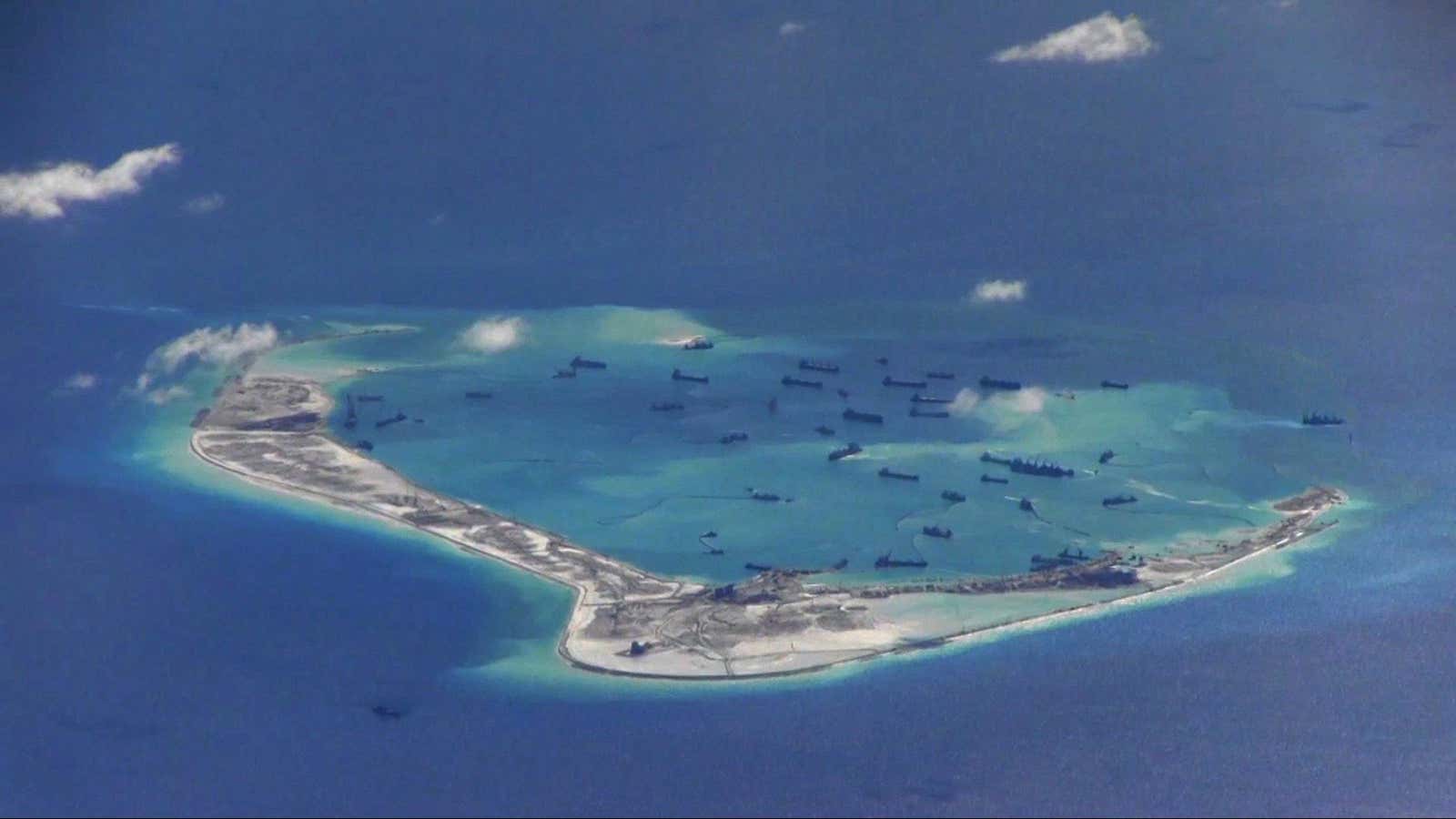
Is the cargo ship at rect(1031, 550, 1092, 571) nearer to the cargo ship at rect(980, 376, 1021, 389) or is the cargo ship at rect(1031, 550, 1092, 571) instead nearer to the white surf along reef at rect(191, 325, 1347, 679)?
the white surf along reef at rect(191, 325, 1347, 679)

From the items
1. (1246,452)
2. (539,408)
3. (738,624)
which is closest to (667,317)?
(539,408)

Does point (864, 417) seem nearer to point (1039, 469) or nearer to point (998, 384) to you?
point (998, 384)

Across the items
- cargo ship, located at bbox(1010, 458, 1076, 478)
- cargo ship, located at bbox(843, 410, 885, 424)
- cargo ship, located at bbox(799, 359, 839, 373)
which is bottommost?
cargo ship, located at bbox(1010, 458, 1076, 478)

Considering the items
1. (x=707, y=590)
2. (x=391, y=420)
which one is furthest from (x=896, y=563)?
(x=391, y=420)

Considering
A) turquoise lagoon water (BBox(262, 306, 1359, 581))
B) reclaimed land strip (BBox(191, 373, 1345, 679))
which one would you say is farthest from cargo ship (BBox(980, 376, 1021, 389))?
reclaimed land strip (BBox(191, 373, 1345, 679))

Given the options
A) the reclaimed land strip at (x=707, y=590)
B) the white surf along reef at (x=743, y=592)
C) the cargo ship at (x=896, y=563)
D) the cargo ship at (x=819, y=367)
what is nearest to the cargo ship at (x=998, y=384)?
the cargo ship at (x=819, y=367)

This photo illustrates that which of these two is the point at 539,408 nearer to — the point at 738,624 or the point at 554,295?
the point at 554,295
